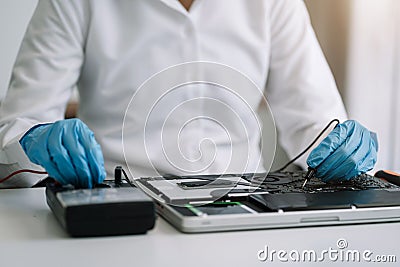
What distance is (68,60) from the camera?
1306mm

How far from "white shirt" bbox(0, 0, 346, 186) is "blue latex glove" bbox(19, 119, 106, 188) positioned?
0.25 meters

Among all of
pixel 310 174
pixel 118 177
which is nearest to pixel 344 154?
pixel 310 174

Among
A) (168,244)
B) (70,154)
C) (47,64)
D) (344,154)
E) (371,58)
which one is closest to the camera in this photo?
(168,244)

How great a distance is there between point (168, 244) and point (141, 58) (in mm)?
678

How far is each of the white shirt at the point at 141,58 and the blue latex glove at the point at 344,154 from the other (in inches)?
7.4

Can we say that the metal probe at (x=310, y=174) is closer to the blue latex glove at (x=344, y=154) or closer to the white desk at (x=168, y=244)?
the blue latex glove at (x=344, y=154)

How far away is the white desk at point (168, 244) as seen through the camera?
2.20 feet

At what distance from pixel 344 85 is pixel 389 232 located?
1.34m

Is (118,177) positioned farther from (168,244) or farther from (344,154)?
(344,154)

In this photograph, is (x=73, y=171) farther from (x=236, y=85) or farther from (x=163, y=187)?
(x=236, y=85)

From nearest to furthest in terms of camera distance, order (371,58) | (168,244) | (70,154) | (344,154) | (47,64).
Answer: (168,244), (70,154), (344,154), (47,64), (371,58)

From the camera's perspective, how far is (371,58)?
195 centimetres

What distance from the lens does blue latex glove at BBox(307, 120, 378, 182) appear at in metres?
0.99

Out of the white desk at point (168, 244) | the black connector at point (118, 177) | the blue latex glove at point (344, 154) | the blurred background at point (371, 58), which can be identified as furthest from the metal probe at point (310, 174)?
the blurred background at point (371, 58)
